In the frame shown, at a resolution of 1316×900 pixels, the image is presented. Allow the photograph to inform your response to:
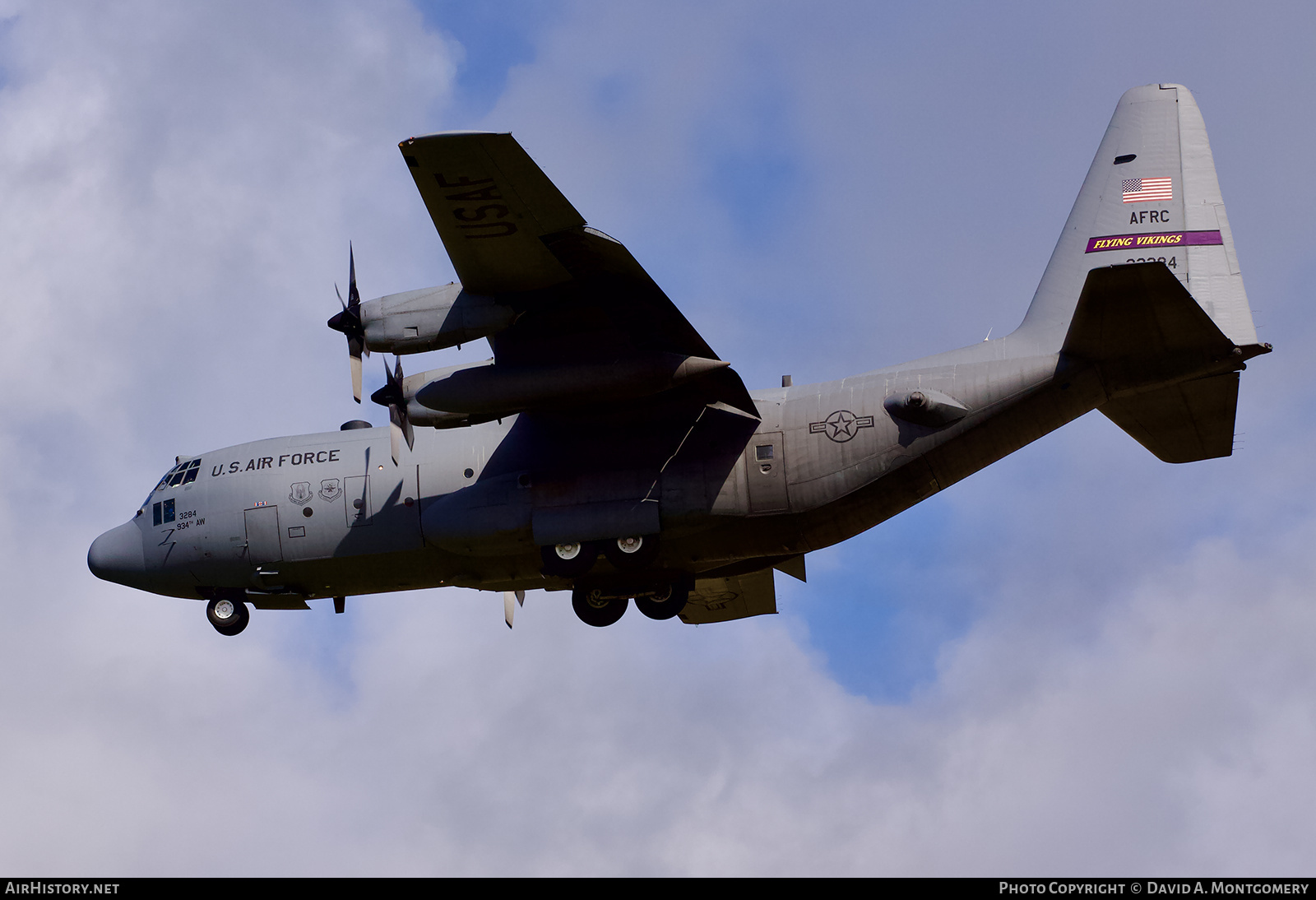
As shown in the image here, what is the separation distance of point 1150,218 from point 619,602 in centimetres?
1037

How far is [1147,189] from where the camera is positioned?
22.9m

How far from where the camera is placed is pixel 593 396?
21031 mm

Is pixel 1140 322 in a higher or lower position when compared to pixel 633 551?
higher

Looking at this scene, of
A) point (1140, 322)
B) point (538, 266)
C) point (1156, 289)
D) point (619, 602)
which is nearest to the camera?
point (1156, 289)

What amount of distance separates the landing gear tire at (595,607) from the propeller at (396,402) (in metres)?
3.92

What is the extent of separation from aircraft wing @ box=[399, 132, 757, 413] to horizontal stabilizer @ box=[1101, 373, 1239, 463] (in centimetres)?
588

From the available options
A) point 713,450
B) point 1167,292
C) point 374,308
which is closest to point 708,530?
point 713,450

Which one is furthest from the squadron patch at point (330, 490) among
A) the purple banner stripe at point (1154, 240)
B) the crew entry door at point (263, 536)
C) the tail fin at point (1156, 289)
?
the purple banner stripe at point (1154, 240)

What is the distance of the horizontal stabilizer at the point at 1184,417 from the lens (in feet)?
69.8

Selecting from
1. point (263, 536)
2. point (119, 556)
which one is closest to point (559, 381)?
point (263, 536)

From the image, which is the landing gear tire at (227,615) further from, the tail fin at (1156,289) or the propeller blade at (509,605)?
the tail fin at (1156,289)

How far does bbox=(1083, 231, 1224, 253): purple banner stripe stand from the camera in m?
22.1

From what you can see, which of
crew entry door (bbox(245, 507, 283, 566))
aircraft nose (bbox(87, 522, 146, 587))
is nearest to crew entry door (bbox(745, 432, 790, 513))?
crew entry door (bbox(245, 507, 283, 566))

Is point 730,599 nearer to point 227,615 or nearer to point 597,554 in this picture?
point 597,554
